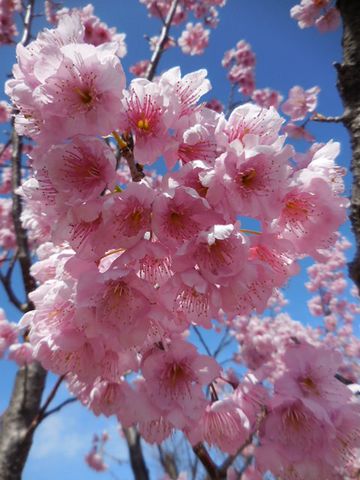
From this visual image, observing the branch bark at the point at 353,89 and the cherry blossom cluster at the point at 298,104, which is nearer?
the branch bark at the point at 353,89

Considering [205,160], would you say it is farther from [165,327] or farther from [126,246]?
[165,327]

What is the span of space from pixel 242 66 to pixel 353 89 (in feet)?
Answer: 21.4

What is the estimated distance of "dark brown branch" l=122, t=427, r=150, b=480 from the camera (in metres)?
3.77

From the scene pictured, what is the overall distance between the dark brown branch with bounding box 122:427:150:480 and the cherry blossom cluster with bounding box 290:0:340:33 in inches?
166

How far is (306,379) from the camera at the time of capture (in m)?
1.35

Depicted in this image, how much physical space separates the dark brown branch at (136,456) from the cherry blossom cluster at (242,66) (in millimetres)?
6362

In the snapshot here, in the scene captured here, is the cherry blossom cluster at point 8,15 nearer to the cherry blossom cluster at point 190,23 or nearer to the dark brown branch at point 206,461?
the cherry blossom cluster at point 190,23

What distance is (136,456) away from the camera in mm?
3883

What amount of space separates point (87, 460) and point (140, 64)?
9.44 meters

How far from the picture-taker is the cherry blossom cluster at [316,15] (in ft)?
9.86

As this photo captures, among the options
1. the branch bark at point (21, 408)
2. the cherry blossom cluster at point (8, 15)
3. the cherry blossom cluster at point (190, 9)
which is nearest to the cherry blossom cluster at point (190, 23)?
the cherry blossom cluster at point (190, 9)

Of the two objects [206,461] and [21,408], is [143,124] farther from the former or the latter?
[21,408]

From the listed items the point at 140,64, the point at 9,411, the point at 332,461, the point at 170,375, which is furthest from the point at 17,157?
the point at 140,64

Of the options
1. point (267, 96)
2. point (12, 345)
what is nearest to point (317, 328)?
point (267, 96)
